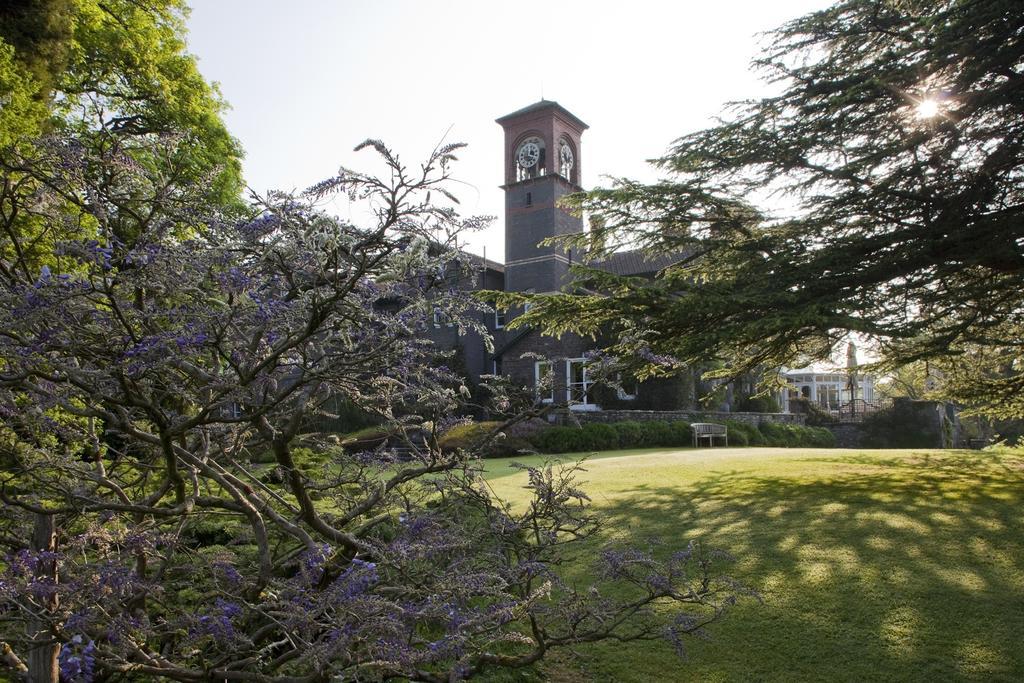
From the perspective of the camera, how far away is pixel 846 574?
5.67m

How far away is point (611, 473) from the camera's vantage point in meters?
12.0

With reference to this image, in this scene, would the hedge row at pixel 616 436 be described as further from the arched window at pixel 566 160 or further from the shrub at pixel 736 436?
the arched window at pixel 566 160

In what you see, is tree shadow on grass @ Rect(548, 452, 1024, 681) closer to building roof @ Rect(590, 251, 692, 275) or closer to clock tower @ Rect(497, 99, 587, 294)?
building roof @ Rect(590, 251, 692, 275)

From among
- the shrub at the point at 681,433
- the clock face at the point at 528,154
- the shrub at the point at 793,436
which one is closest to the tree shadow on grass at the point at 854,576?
the shrub at the point at 681,433

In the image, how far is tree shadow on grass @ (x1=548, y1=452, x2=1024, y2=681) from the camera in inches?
172

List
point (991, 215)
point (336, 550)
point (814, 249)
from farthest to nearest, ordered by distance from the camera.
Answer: point (814, 249)
point (991, 215)
point (336, 550)

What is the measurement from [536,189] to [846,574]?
83.5ft

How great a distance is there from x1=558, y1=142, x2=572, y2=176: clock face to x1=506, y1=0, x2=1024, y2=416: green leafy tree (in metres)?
19.6

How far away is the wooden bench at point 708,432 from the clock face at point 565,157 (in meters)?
14.0

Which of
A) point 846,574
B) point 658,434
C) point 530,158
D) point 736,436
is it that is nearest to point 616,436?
point 658,434

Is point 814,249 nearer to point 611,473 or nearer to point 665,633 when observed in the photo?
point 611,473

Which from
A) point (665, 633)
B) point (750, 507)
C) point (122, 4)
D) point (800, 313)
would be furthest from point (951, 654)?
point (122, 4)

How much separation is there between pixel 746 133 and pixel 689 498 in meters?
5.70

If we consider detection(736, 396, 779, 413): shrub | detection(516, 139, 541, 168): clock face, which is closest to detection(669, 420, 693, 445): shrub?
detection(736, 396, 779, 413): shrub
